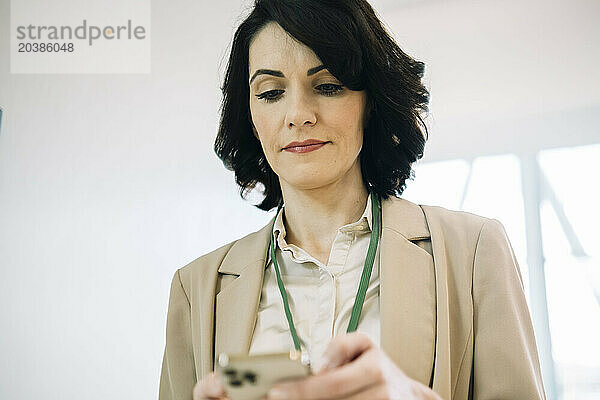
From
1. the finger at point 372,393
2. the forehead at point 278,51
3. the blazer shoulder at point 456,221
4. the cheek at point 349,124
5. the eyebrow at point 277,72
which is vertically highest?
the forehead at point 278,51

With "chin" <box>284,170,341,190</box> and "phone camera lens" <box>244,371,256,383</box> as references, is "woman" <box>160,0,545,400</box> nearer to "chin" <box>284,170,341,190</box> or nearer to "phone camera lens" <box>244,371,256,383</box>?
"chin" <box>284,170,341,190</box>

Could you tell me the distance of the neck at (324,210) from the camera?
109 cm

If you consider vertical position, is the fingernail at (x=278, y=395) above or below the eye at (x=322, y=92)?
below

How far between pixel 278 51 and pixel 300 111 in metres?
0.12

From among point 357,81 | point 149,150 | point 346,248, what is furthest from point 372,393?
point 149,150

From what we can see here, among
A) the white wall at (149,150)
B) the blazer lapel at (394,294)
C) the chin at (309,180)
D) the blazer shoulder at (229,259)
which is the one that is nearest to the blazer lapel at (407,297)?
the blazer lapel at (394,294)

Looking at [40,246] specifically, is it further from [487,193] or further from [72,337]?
[487,193]

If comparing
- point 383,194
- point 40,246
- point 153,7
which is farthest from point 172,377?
point 153,7

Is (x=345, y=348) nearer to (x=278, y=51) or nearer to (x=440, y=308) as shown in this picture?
(x=440, y=308)

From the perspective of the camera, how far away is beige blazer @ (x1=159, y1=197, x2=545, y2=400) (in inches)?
36.0

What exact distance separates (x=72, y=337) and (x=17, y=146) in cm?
59

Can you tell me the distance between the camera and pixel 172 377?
45.3 inches

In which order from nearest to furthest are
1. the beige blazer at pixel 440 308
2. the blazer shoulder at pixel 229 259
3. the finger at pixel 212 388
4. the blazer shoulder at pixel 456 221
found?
1. the finger at pixel 212 388
2. the beige blazer at pixel 440 308
3. the blazer shoulder at pixel 456 221
4. the blazer shoulder at pixel 229 259

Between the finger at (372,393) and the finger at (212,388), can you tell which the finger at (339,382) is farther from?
the finger at (212,388)
